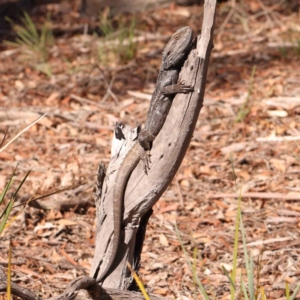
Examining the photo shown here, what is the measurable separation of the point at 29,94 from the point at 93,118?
4.03ft

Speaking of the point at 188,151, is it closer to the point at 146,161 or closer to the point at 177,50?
the point at 177,50

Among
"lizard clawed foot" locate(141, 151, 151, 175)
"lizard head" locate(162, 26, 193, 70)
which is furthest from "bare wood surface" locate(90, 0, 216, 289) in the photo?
"lizard head" locate(162, 26, 193, 70)

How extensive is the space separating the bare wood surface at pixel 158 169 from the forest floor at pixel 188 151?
48 cm

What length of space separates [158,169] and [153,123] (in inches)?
11.7

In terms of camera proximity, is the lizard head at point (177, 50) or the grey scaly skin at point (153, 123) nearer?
the grey scaly skin at point (153, 123)

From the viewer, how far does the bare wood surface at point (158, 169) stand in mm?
3252

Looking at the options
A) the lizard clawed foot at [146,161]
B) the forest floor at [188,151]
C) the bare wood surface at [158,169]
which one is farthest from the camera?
the forest floor at [188,151]

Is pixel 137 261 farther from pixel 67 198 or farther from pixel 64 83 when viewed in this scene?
pixel 64 83

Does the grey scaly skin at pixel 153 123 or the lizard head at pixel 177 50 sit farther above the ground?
the lizard head at pixel 177 50

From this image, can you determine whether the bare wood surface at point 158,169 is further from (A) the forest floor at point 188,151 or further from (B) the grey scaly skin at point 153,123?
(A) the forest floor at point 188,151

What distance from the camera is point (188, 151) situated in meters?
6.56

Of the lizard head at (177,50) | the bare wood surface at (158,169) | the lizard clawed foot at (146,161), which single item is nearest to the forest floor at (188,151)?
the bare wood surface at (158,169)

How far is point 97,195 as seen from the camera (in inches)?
140

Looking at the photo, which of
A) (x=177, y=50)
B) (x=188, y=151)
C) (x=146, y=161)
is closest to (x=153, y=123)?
(x=146, y=161)
